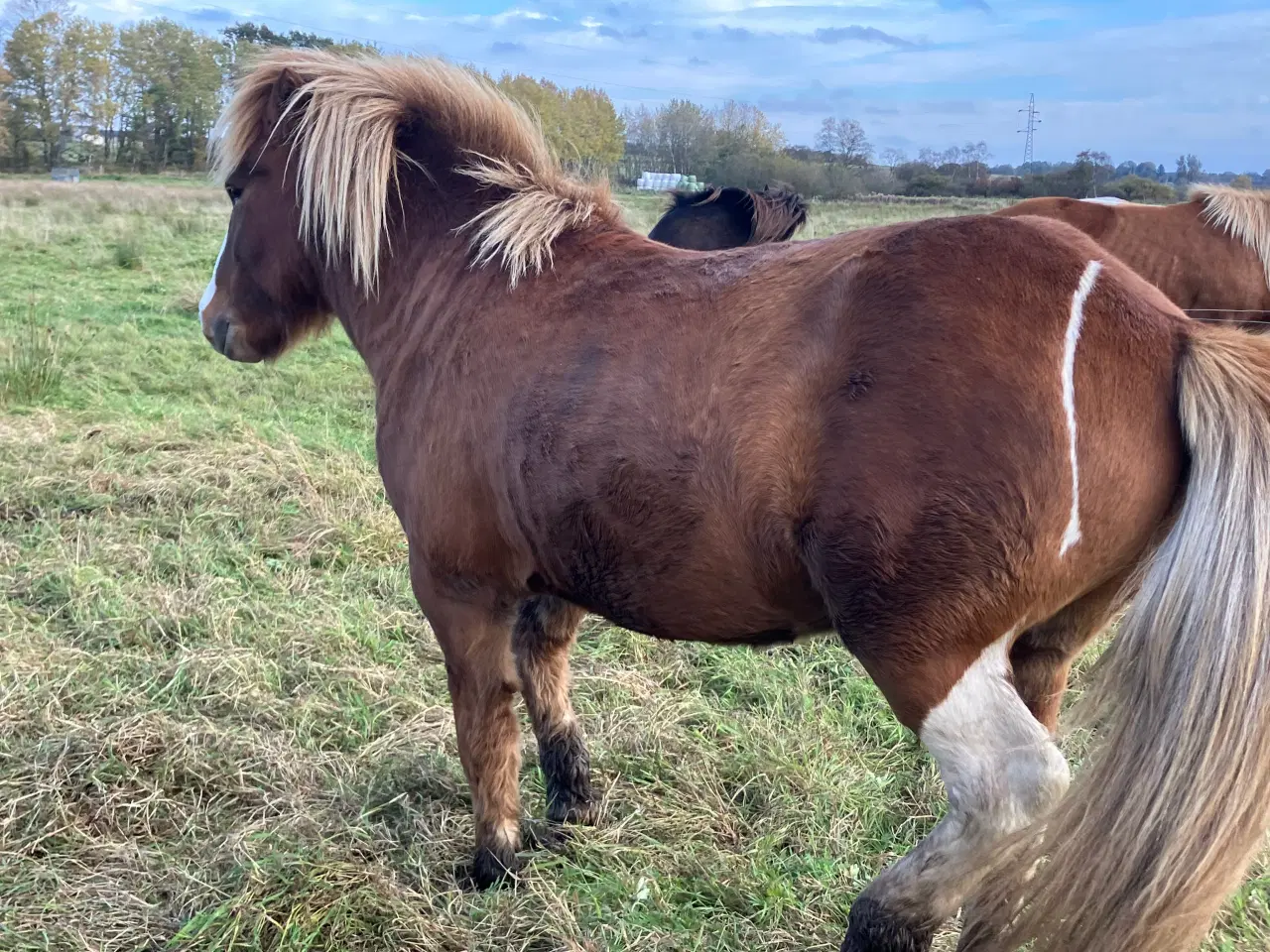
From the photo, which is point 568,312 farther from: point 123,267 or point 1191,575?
point 123,267

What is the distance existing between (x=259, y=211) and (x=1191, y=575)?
8.66 ft

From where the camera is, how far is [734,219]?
252 inches

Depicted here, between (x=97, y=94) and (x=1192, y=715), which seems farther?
(x=97, y=94)

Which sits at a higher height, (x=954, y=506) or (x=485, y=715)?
(x=954, y=506)

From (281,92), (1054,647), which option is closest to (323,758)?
(281,92)

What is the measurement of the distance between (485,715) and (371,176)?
156cm

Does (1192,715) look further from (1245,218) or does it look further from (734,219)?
(1245,218)

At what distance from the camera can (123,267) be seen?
42.1ft

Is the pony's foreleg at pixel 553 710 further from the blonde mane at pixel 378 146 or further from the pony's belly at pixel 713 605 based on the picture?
the blonde mane at pixel 378 146

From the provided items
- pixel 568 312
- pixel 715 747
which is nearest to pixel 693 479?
pixel 568 312

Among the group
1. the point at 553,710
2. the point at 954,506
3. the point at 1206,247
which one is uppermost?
the point at 1206,247

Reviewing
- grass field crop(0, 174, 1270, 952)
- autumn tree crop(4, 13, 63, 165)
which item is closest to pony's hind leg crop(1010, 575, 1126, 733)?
grass field crop(0, 174, 1270, 952)

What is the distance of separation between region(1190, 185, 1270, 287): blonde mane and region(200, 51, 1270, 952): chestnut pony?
5293 mm

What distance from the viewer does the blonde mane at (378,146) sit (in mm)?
2408
